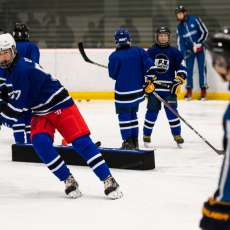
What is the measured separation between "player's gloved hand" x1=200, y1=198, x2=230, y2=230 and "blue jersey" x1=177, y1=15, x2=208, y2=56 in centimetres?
776

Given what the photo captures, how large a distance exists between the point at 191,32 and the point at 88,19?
6.77 ft

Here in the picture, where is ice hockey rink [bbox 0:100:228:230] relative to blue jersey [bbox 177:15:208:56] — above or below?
below

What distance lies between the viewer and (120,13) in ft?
36.7

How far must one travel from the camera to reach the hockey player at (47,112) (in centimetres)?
404

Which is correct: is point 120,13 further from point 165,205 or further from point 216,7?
point 165,205

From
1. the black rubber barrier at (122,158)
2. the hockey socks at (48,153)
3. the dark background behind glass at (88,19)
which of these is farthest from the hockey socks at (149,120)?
the dark background behind glass at (88,19)

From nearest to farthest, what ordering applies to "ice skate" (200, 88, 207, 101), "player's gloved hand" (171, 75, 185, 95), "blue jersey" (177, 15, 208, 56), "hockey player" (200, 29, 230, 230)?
"hockey player" (200, 29, 230, 230)
"player's gloved hand" (171, 75, 185, 95)
"ice skate" (200, 88, 207, 101)
"blue jersey" (177, 15, 208, 56)

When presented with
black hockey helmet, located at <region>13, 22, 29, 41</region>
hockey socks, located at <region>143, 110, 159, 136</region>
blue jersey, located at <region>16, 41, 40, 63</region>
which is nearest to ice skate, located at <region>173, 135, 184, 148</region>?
hockey socks, located at <region>143, 110, 159, 136</region>

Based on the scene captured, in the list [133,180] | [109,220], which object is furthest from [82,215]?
[133,180]

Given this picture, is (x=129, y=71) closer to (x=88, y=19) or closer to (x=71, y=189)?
(x=71, y=189)

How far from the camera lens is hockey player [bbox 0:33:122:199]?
404cm

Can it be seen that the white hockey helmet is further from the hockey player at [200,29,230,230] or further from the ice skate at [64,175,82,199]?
the hockey player at [200,29,230,230]

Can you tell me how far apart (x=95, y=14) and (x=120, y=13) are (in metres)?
0.40

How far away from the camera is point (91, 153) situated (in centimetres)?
419
